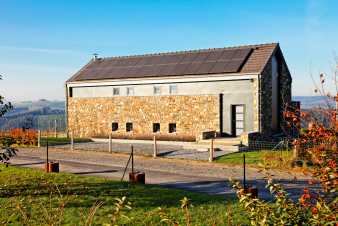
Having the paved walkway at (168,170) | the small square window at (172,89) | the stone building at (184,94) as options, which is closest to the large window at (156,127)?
the stone building at (184,94)

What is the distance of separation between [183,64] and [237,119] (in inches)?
263

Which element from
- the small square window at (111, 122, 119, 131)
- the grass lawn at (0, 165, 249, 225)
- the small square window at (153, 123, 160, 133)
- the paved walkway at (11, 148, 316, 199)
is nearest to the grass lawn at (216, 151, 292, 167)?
the paved walkway at (11, 148, 316, 199)

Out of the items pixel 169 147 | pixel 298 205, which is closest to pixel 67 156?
pixel 169 147

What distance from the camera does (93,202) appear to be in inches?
444

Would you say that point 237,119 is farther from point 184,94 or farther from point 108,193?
point 108,193

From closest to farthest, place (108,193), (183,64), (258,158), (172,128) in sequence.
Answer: (108,193), (258,158), (172,128), (183,64)

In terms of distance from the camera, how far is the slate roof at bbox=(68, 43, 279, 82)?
2767 cm

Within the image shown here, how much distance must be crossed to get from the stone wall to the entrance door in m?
1.14

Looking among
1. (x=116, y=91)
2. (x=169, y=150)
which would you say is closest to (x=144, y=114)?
(x=116, y=91)

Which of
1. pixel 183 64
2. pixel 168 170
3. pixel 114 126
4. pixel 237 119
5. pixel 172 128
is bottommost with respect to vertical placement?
pixel 168 170

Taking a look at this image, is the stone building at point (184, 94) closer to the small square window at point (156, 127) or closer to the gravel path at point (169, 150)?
the small square window at point (156, 127)

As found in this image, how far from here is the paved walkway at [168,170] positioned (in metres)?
14.7

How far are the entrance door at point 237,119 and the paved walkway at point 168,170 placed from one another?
740 centimetres

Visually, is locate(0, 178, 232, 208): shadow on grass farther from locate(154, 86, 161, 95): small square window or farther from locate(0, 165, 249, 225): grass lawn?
locate(154, 86, 161, 95): small square window
